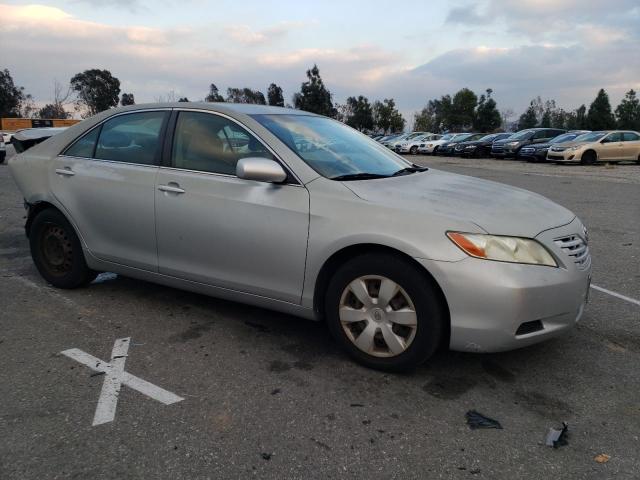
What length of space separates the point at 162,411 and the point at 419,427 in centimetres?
130

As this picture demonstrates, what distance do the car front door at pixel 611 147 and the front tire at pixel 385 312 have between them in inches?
918

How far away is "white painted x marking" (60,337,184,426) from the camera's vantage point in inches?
111

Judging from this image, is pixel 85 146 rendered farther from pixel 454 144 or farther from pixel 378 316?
pixel 454 144

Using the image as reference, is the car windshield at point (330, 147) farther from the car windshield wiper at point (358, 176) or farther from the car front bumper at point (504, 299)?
the car front bumper at point (504, 299)

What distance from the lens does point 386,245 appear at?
3.04 m

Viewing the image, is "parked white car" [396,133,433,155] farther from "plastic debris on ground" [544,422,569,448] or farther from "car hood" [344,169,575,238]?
"plastic debris on ground" [544,422,569,448]

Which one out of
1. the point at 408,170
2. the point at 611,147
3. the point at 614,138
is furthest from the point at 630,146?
the point at 408,170

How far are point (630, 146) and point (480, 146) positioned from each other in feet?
27.8

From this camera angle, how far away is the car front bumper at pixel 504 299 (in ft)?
9.36

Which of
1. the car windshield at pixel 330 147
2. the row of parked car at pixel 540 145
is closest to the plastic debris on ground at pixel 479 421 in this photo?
the car windshield at pixel 330 147

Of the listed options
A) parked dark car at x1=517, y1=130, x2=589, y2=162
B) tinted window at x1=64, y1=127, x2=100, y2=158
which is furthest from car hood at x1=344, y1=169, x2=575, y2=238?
Answer: parked dark car at x1=517, y1=130, x2=589, y2=162

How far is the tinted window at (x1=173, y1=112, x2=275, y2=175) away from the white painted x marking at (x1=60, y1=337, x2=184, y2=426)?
133cm

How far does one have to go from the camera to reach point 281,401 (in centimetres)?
291

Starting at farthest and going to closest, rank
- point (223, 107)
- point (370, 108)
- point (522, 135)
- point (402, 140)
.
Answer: point (370, 108) → point (402, 140) → point (522, 135) → point (223, 107)
